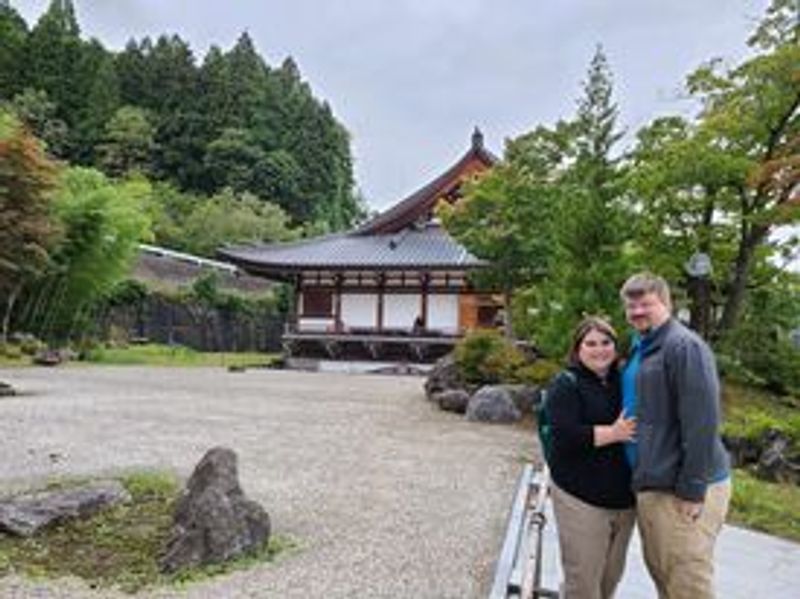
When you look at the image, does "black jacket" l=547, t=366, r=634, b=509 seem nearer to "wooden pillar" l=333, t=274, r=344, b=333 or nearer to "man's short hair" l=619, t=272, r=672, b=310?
"man's short hair" l=619, t=272, r=672, b=310

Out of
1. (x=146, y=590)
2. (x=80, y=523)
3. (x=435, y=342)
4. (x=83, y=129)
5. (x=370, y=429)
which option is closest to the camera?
(x=146, y=590)

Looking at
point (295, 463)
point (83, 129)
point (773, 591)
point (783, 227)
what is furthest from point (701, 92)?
point (83, 129)

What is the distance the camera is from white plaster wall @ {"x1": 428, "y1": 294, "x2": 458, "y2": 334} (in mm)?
23203

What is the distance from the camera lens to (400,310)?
2377 centimetres

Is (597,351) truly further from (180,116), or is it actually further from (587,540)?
(180,116)

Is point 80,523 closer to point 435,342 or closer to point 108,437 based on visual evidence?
point 108,437

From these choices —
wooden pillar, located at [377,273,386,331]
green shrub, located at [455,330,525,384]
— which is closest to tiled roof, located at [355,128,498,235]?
wooden pillar, located at [377,273,386,331]

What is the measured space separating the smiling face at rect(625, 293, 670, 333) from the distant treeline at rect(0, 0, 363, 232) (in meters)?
40.3

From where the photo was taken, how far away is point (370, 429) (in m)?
9.42

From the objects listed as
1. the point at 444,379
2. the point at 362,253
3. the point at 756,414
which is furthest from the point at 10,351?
the point at 756,414

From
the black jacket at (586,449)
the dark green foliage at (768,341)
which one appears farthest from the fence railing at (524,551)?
the dark green foliage at (768,341)

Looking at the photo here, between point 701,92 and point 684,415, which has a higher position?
point 701,92

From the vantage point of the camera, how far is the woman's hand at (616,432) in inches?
106

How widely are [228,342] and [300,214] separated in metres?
20.8
